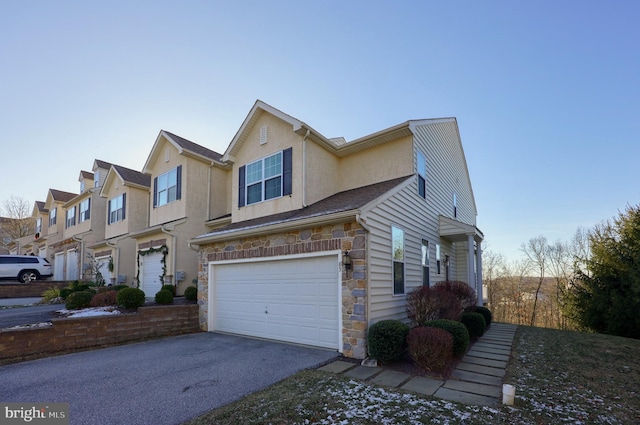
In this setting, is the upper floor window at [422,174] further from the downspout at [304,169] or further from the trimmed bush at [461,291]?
the downspout at [304,169]

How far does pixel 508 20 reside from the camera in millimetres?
9766

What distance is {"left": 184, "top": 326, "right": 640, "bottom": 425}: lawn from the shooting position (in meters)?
3.89

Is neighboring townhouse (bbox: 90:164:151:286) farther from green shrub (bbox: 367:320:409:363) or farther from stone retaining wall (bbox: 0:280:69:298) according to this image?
green shrub (bbox: 367:320:409:363)

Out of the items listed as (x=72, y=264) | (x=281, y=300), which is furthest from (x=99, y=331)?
(x=72, y=264)

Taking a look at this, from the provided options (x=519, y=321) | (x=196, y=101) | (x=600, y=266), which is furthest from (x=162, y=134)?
(x=519, y=321)

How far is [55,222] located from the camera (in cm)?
2644

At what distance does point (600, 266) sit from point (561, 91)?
21.6 feet

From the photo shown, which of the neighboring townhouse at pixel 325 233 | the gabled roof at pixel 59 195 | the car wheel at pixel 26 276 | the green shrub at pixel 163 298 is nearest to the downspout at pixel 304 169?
the neighboring townhouse at pixel 325 233

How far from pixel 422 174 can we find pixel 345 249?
5055mm


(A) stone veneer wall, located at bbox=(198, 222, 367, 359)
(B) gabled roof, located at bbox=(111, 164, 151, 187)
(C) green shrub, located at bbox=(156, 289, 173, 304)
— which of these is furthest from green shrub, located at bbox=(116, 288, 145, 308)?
(B) gabled roof, located at bbox=(111, 164, 151, 187)

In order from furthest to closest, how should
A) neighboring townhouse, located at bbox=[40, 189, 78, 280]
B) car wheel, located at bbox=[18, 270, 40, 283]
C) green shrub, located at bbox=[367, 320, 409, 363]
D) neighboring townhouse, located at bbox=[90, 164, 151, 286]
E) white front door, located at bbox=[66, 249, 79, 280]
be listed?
neighboring townhouse, located at bbox=[40, 189, 78, 280], white front door, located at bbox=[66, 249, 79, 280], car wheel, located at bbox=[18, 270, 40, 283], neighboring townhouse, located at bbox=[90, 164, 151, 286], green shrub, located at bbox=[367, 320, 409, 363]

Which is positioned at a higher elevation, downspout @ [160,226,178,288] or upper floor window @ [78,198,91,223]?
upper floor window @ [78,198,91,223]

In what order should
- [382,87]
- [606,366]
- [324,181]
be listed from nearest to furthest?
[606,366], [324,181], [382,87]

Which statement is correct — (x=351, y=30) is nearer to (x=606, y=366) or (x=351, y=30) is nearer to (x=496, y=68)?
(x=496, y=68)
